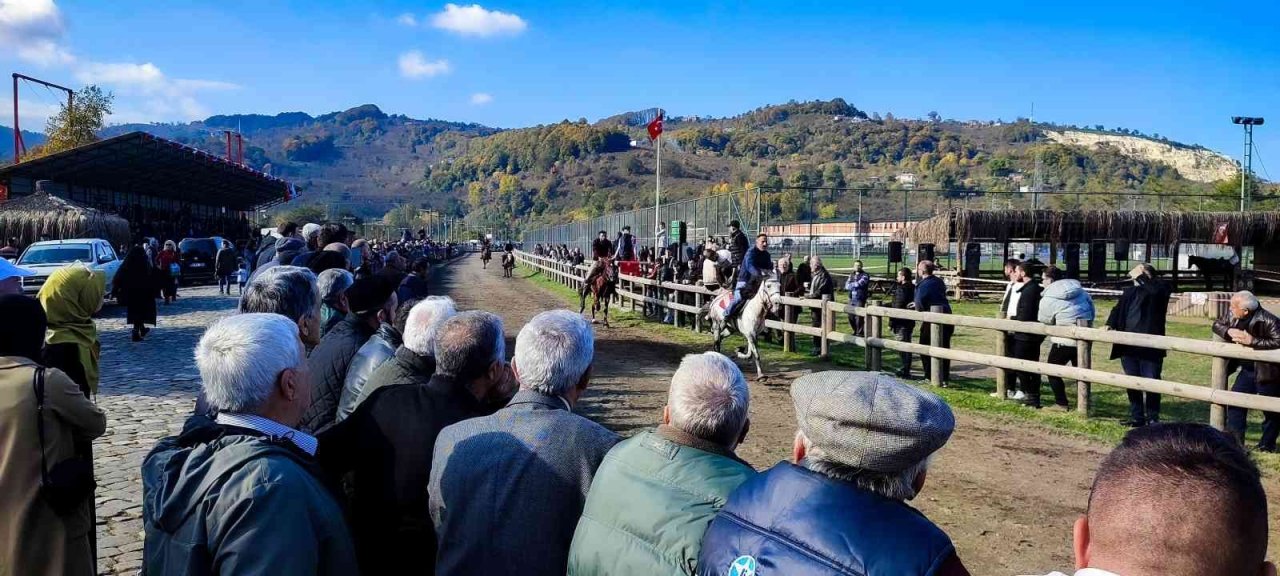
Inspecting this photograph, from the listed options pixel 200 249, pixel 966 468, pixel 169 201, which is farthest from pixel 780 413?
pixel 169 201

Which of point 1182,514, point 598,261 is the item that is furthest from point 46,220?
point 1182,514

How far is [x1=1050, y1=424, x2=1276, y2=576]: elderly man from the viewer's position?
5.03 ft

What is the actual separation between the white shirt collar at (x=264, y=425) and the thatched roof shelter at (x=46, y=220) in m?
31.7

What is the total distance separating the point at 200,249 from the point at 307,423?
100ft

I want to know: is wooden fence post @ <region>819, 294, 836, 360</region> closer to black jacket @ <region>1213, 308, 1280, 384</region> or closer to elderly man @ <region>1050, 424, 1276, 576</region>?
black jacket @ <region>1213, 308, 1280, 384</region>

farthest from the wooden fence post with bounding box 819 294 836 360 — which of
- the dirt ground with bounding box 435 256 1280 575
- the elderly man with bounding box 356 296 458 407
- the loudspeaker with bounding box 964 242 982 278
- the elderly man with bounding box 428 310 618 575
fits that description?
the loudspeaker with bounding box 964 242 982 278

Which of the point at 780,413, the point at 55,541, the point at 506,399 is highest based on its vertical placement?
the point at 506,399

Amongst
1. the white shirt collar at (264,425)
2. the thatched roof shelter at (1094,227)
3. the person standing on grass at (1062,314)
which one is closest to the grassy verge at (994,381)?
the person standing on grass at (1062,314)

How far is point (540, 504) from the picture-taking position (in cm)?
273

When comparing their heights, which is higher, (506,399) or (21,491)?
(506,399)

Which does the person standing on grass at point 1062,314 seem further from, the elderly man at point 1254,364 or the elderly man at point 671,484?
the elderly man at point 671,484

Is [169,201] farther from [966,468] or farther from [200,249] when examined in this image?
[966,468]

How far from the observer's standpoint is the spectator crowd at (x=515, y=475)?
5.40 ft

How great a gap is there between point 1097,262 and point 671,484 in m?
38.0
